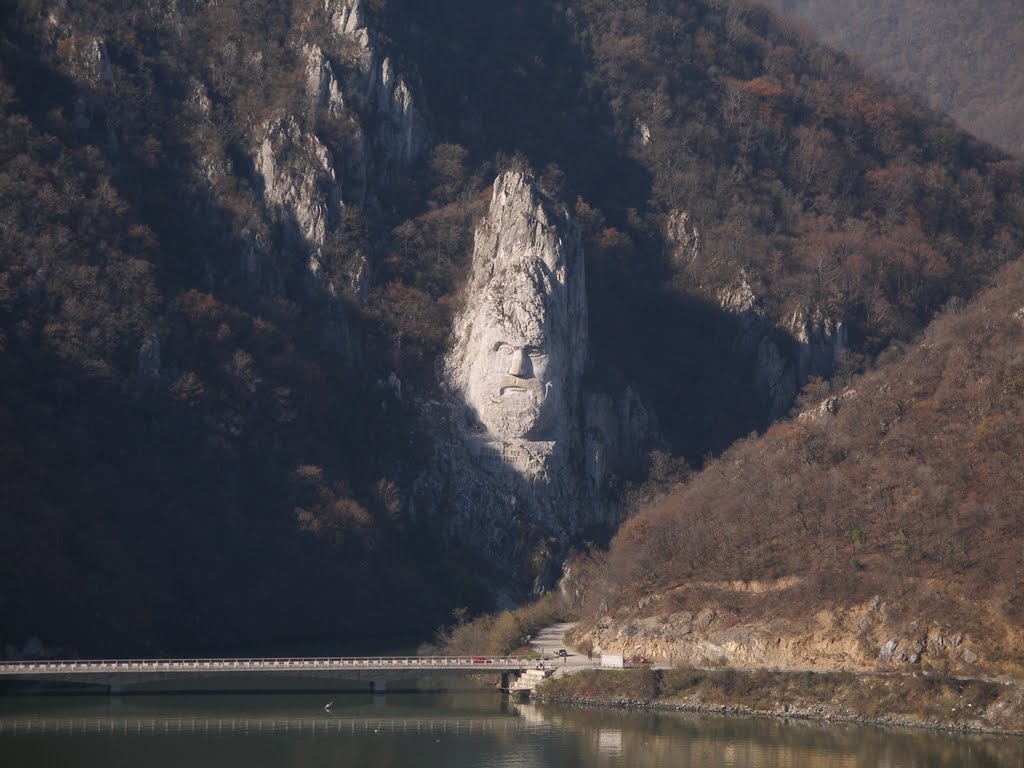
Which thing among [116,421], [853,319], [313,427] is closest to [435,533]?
[313,427]

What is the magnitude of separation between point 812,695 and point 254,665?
25470 millimetres

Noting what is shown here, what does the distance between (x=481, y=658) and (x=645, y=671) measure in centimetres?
870

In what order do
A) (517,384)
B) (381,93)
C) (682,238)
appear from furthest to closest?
(682,238)
(381,93)
(517,384)

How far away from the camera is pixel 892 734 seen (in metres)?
74.9

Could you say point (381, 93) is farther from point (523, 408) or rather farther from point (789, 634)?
point (789, 634)

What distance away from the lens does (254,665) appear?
84.1m

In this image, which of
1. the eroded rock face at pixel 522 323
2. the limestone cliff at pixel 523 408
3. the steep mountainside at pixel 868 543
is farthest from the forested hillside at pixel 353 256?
the eroded rock face at pixel 522 323

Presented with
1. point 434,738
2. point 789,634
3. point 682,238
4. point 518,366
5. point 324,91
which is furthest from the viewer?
point 682,238

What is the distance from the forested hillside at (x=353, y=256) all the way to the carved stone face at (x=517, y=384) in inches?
222

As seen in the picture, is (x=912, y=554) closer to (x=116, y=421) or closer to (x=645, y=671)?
(x=645, y=671)

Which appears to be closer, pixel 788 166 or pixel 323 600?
pixel 323 600

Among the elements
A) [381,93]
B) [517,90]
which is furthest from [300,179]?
[517,90]

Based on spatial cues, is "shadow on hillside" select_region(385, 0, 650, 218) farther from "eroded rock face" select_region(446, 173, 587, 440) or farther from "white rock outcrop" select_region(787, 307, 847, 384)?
"eroded rock face" select_region(446, 173, 587, 440)

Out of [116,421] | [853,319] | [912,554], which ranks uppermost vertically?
[853,319]
